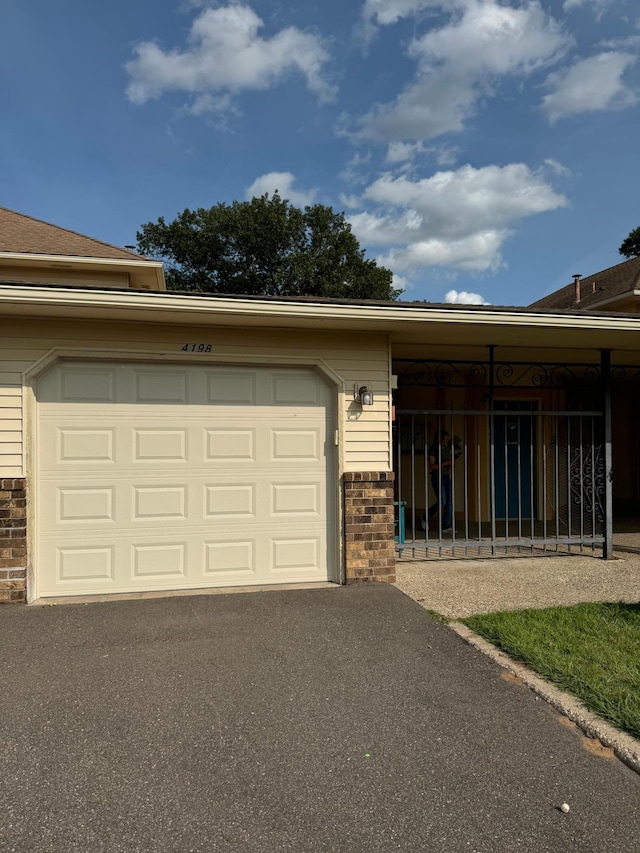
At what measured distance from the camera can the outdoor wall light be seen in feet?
19.6

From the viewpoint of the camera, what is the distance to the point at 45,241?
32.1ft

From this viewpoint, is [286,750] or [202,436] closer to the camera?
[286,750]

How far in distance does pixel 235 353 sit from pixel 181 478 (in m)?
1.38

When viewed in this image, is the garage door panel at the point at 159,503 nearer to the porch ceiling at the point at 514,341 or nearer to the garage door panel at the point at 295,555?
the garage door panel at the point at 295,555

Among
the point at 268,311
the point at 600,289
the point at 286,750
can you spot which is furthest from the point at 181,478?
the point at 600,289

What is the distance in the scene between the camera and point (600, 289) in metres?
13.6

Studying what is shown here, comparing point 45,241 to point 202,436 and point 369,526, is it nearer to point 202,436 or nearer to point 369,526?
point 202,436

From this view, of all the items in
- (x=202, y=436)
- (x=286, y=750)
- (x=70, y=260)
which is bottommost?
(x=286, y=750)

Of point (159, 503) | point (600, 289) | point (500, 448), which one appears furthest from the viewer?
point (600, 289)

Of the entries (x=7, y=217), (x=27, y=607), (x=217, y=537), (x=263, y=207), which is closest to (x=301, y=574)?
(x=217, y=537)

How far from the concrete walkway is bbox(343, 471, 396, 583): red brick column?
0.32 meters

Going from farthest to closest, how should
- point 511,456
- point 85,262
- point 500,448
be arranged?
point 511,456 < point 500,448 < point 85,262

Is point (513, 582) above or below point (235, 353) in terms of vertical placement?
below

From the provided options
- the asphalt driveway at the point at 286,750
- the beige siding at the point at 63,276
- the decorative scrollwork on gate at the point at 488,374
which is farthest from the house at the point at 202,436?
the beige siding at the point at 63,276
